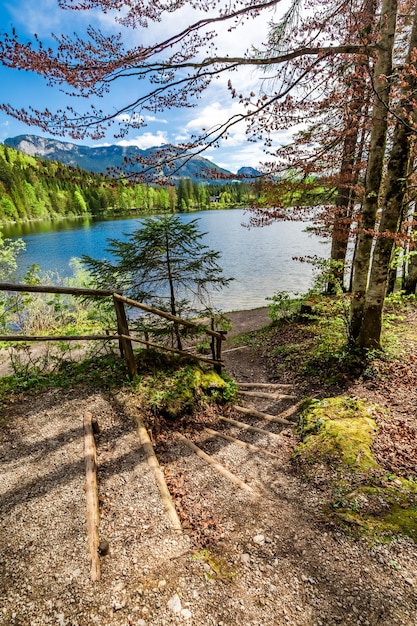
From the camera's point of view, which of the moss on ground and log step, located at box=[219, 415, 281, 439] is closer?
the moss on ground

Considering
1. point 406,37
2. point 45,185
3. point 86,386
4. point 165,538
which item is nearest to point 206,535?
point 165,538

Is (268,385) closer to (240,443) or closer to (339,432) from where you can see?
(240,443)

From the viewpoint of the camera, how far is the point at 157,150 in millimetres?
4523

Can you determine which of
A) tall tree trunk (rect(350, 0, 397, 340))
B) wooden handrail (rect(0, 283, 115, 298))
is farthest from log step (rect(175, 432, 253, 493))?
tall tree trunk (rect(350, 0, 397, 340))

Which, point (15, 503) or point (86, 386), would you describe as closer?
point (15, 503)

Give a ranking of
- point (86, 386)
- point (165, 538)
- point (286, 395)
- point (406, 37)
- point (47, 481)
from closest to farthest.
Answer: point (165, 538) → point (47, 481) → point (86, 386) → point (286, 395) → point (406, 37)

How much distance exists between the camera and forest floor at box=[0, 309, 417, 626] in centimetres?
208

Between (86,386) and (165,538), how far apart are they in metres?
2.93

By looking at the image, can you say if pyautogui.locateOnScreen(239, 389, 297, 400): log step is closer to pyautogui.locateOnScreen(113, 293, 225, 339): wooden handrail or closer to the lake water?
pyautogui.locateOnScreen(113, 293, 225, 339): wooden handrail

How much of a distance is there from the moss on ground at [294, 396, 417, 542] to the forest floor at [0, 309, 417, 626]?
0.14 meters

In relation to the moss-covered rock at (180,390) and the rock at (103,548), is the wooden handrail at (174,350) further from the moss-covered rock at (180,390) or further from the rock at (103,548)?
the rock at (103,548)

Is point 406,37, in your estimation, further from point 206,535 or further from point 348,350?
point 206,535

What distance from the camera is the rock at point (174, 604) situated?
6.66 feet

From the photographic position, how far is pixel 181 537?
257 centimetres
